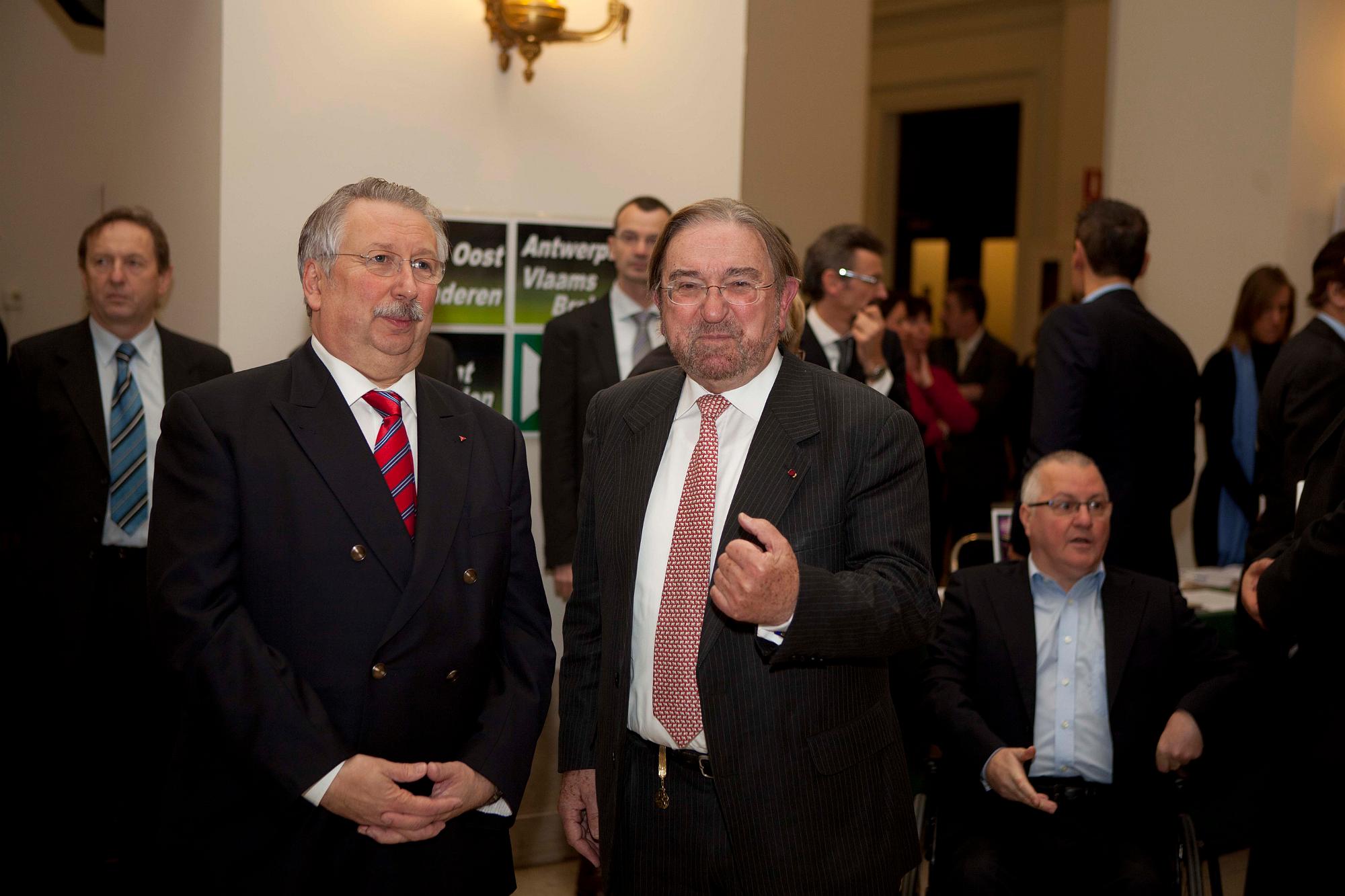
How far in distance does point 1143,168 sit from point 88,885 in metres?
6.14

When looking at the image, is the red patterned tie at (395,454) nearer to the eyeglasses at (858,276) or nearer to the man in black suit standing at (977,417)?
the eyeglasses at (858,276)

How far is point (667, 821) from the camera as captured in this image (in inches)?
83.1

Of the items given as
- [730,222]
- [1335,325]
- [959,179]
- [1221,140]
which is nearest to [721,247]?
[730,222]

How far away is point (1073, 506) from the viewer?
3264 millimetres

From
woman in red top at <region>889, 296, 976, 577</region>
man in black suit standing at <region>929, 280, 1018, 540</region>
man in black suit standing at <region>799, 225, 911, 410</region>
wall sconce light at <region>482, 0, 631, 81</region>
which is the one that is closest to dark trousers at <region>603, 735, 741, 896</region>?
man in black suit standing at <region>799, 225, 911, 410</region>

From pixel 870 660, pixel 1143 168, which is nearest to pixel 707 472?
pixel 870 660

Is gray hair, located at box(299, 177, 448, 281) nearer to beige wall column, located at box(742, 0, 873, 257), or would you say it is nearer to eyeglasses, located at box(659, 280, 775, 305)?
eyeglasses, located at box(659, 280, 775, 305)

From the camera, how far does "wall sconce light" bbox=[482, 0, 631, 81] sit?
4.08m

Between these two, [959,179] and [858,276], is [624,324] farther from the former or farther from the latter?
[959,179]

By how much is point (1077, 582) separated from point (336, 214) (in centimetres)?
210

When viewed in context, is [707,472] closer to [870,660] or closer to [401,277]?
[870,660]

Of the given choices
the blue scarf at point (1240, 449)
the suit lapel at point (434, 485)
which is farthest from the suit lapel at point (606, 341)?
the blue scarf at point (1240, 449)

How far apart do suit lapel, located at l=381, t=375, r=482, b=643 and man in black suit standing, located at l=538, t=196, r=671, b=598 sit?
1.85 meters

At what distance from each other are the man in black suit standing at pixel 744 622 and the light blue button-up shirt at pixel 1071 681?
1030mm
